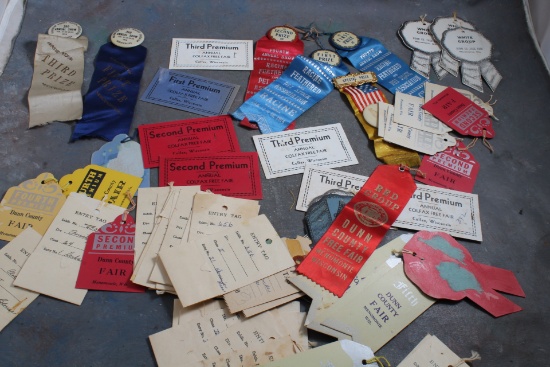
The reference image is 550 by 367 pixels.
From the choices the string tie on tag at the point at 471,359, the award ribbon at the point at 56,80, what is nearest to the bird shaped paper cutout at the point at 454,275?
the string tie on tag at the point at 471,359

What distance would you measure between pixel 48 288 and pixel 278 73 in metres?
0.81

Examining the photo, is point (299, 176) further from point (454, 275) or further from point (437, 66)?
point (437, 66)

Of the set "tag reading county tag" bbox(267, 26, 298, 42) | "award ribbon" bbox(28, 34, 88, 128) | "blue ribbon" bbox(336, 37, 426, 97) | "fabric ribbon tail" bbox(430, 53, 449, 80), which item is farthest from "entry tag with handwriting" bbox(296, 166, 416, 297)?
"award ribbon" bbox(28, 34, 88, 128)

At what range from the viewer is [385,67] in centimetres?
149

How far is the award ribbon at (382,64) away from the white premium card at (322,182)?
1.14 ft

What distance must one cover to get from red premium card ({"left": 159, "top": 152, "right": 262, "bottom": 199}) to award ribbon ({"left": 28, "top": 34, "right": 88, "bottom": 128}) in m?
0.31

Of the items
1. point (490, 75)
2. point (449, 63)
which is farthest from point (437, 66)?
point (490, 75)

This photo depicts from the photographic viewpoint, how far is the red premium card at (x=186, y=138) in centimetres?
126

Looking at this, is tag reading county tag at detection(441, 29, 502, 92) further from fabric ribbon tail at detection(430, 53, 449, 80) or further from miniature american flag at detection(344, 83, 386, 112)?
miniature american flag at detection(344, 83, 386, 112)

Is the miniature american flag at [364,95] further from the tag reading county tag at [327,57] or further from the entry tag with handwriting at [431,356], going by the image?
the entry tag with handwriting at [431,356]

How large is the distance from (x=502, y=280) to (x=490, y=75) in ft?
2.22

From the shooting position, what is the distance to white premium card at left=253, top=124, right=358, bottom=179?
1.25m

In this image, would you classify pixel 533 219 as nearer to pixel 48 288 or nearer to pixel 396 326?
pixel 396 326

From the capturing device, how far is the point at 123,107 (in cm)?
134
